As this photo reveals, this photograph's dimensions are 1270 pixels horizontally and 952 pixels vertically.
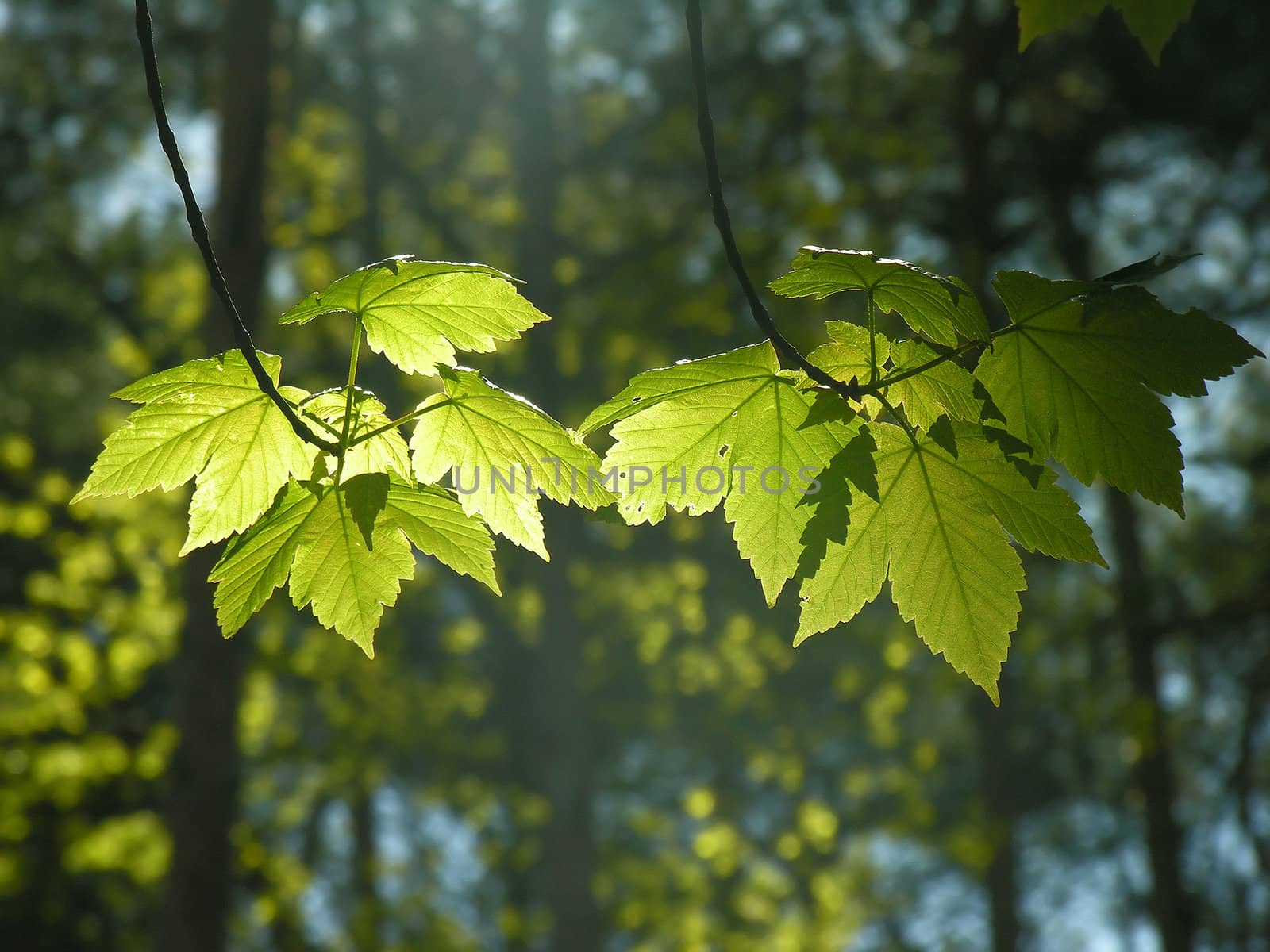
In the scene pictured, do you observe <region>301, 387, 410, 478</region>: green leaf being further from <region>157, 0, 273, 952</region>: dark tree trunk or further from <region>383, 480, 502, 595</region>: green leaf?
<region>157, 0, 273, 952</region>: dark tree trunk

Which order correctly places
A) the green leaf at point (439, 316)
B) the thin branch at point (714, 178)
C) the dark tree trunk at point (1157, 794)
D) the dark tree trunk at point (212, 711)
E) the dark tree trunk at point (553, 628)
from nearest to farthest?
1. the thin branch at point (714, 178)
2. the green leaf at point (439, 316)
3. the dark tree trunk at point (212, 711)
4. the dark tree trunk at point (553, 628)
5. the dark tree trunk at point (1157, 794)

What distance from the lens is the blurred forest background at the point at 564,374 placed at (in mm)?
7332

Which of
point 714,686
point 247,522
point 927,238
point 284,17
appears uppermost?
point 284,17

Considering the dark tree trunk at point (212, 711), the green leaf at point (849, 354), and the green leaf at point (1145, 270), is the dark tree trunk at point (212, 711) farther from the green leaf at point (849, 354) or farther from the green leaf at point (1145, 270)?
the green leaf at point (1145, 270)

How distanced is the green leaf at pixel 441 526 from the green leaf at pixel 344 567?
0.02 metres

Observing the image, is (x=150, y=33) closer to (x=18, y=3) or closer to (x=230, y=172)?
Answer: (x=230, y=172)

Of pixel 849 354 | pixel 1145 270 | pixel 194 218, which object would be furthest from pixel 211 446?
pixel 1145 270

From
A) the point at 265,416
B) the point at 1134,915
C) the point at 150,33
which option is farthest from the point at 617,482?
the point at 1134,915

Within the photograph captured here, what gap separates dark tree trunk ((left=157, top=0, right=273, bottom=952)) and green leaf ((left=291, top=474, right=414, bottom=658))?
14.5 feet

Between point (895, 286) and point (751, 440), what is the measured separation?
0.71ft

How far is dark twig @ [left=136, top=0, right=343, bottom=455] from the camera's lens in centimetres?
98

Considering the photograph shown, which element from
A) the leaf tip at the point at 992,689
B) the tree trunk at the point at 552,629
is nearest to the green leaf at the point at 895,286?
the leaf tip at the point at 992,689

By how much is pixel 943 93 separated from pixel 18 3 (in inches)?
346

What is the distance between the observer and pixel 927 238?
323 inches
